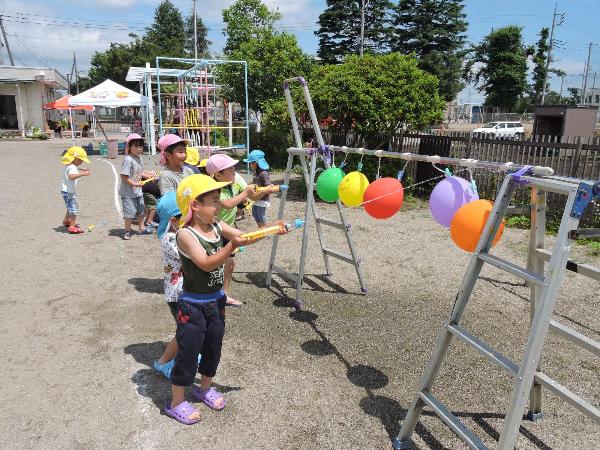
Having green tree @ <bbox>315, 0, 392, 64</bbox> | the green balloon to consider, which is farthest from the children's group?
green tree @ <bbox>315, 0, 392, 64</bbox>

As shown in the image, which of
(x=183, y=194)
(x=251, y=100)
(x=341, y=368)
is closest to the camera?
(x=183, y=194)

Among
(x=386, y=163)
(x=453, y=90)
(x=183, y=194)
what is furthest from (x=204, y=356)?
(x=453, y=90)

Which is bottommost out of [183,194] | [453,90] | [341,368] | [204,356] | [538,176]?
[341,368]

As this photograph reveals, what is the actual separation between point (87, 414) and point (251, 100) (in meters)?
16.3

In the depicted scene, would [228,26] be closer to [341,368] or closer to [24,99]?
[24,99]

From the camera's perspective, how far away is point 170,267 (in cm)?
348

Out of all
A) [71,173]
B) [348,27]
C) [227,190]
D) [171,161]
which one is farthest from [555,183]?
[348,27]

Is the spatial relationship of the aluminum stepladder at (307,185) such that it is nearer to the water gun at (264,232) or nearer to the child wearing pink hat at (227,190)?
the child wearing pink hat at (227,190)

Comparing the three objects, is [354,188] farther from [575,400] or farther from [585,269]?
[575,400]

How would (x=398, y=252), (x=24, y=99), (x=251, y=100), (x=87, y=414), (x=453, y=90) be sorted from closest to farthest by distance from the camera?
(x=87, y=414) → (x=398, y=252) → (x=251, y=100) → (x=24, y=99) → (x=453, y=90)

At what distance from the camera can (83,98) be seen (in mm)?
18781

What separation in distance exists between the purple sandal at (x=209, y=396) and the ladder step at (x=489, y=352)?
1663 millimetres

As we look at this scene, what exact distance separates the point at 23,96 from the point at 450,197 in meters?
36.5

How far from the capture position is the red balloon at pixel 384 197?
12.2ft
